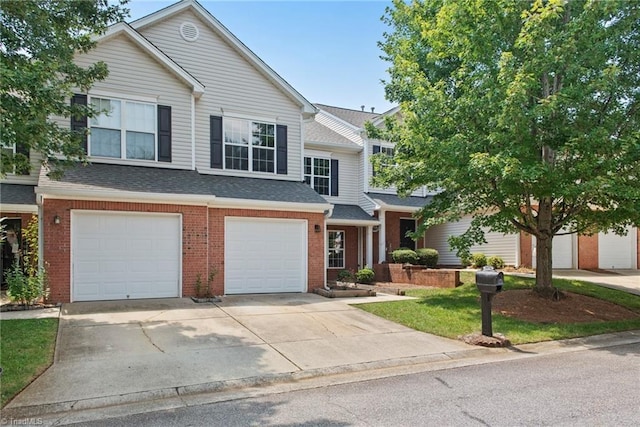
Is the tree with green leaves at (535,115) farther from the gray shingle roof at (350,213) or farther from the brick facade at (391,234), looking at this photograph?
the brick facade at (391,234)

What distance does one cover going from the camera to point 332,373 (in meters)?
6.86

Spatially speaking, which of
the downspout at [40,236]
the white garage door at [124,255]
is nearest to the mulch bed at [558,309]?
the white garage door at [124,255]

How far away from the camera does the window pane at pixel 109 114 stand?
1330 cm

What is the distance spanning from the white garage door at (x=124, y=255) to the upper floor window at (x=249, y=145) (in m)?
3.72

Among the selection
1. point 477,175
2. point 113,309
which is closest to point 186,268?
point 113,309

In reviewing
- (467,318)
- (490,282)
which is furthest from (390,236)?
(490,282)

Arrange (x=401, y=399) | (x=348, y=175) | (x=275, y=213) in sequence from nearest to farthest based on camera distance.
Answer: (x=401, y=399), (x=275, y=213), (x=348, y=175)

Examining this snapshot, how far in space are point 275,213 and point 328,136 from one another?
7919mm

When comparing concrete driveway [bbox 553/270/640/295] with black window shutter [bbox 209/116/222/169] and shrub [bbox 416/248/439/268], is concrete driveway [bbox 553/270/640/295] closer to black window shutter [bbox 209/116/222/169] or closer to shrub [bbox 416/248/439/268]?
shrub [bbox 416/248/439/268]

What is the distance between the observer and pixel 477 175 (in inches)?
430

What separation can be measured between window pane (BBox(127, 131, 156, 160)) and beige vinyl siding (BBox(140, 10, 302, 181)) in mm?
1506

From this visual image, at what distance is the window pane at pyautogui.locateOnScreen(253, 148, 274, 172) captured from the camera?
52.4 feet

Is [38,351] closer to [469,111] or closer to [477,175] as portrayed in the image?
[477,175]

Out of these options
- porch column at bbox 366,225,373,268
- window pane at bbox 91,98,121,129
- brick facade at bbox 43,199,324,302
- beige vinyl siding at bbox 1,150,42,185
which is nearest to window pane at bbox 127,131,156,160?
window pane at bbox 91,98,121,129
